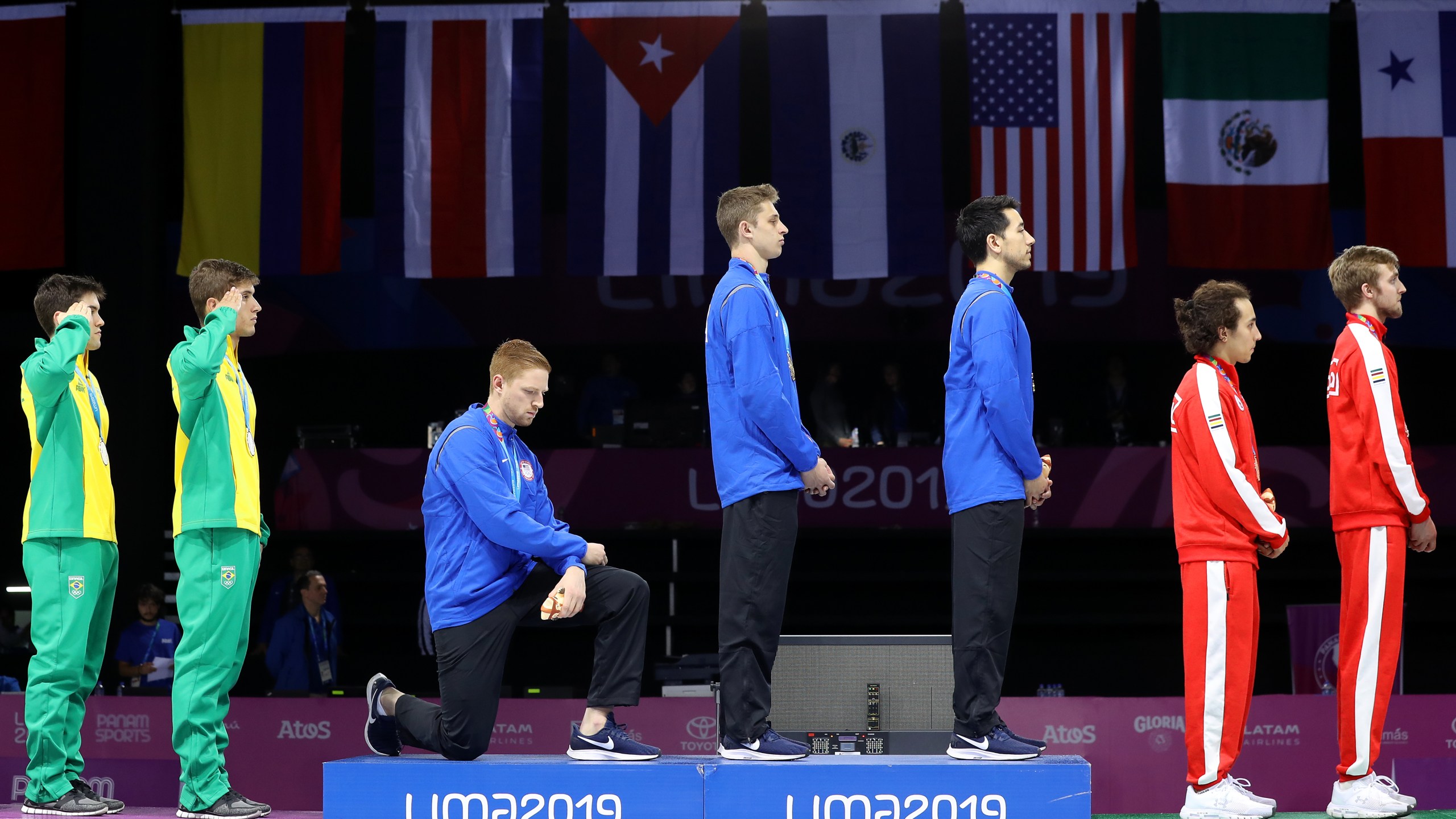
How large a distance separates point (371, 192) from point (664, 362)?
3.76 m

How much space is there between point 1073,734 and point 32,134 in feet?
28.9

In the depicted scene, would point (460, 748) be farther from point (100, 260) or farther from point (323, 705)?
point (100, 260)

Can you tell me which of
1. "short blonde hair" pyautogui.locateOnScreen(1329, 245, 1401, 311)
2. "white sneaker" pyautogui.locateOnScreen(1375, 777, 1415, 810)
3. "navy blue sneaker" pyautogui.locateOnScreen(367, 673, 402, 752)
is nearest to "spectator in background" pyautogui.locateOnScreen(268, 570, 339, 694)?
"navy blue sneaker" pyautogui.locateOnScreen(367, 673, 402, 752)

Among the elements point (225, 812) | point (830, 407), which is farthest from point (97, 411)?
point (830, 407)

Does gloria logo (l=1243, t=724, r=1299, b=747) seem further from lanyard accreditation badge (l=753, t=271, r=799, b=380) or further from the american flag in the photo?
lanyard accreditation badge (l=753, t=271, r=799, b=380)

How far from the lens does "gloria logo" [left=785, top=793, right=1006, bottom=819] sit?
421cm

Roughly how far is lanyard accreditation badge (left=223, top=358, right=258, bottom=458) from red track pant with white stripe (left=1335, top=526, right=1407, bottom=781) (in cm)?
425

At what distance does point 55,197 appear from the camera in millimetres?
10156

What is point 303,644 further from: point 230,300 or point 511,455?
point 511,455

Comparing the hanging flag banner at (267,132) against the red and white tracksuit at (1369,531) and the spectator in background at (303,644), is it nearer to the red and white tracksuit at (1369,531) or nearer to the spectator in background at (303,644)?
the spectator in background at (303,644)

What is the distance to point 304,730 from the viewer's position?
7.66 meters

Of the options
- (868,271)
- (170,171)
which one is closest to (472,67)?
(868,271)

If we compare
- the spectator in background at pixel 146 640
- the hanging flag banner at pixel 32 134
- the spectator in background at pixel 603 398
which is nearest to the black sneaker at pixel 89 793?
the spectator in background at pixel 146 640

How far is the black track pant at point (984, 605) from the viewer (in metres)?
4.46
